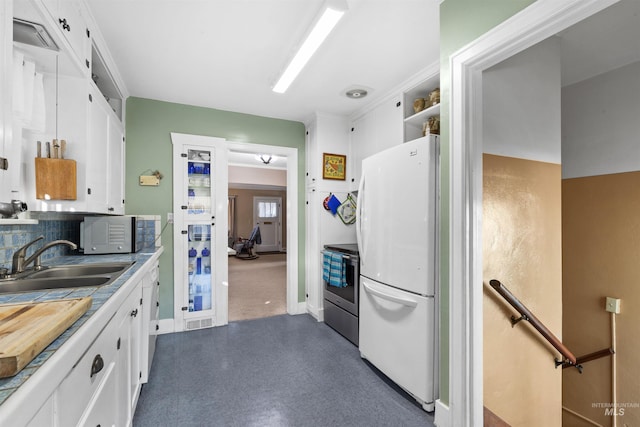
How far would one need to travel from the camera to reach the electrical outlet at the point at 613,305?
228cm

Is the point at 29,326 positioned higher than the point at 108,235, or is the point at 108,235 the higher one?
the point at 108,235

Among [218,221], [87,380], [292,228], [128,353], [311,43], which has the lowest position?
[128,353]

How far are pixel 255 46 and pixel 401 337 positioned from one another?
2.45m

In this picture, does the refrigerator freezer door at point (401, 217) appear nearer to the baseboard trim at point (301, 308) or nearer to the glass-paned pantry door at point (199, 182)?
the baseboard trim at point (301, 308)

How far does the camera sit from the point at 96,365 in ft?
3.22

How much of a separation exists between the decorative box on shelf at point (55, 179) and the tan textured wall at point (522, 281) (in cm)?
248

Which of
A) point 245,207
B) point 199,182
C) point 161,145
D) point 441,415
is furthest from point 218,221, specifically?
point 245,207

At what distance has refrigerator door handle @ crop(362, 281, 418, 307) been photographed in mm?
2001

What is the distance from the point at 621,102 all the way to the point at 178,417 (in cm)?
412

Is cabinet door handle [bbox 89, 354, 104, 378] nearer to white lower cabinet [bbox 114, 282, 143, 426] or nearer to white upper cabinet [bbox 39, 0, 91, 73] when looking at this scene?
white lower cabinet [bbox 114, 282, 143, 426]

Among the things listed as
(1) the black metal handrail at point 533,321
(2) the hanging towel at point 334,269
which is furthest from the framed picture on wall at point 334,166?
(1) the black metal handrail at point 533,321

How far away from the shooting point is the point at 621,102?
2.39m

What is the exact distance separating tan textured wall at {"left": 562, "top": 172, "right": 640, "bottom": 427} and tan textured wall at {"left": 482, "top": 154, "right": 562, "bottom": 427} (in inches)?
23.2

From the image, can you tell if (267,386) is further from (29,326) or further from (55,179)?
(55,179)
